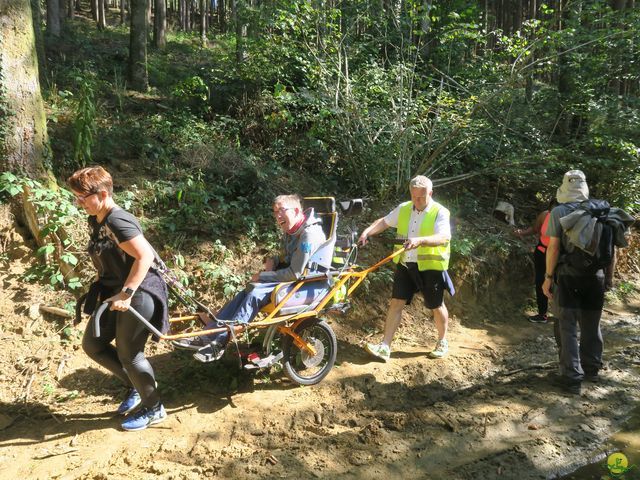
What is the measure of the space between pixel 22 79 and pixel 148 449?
13.4 feet

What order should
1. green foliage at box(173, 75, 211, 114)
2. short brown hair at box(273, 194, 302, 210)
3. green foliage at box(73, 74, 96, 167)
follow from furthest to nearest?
green foliage at box(173, 75, 211, 114) < green foliage at box(73, 74, 96, 167) < short brown hair at box(273, 194, 302, 210)

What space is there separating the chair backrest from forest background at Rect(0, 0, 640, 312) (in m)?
1.41

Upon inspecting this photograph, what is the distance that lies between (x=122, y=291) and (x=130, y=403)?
3.98ft

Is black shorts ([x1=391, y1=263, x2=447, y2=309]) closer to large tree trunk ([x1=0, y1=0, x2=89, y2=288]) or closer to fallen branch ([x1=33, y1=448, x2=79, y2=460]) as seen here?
fallen branch ([x1=33, y1=448, x2=79, y2=460])

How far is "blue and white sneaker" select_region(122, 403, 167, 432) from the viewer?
3.75m

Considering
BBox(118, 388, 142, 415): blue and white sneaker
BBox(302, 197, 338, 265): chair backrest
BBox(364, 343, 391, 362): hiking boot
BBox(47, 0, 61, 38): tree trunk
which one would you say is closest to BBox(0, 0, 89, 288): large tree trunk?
BBox(118, 388, 142, 415): blue and white sneaker

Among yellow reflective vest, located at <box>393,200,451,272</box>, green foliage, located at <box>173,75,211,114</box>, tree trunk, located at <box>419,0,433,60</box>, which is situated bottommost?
yellow reflective vest, located at <box>393,200,451,272</box>

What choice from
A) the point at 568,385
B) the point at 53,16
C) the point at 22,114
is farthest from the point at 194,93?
the point at 53,16

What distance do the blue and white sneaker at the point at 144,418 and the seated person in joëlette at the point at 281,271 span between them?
555mm

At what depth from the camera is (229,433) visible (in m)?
3.82

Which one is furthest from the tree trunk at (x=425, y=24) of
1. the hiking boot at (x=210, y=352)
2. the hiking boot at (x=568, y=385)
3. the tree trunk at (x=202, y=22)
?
the tree trunk at (x=202, y=22)

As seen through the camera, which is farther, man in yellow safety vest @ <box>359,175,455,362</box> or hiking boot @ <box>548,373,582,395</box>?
man in yellow safety vest @ <box>359,175,455,362</box>

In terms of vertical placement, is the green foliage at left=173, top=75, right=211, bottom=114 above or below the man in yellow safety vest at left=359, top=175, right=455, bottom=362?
above

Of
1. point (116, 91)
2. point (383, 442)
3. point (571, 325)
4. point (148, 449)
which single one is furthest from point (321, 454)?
point (116, 91)
